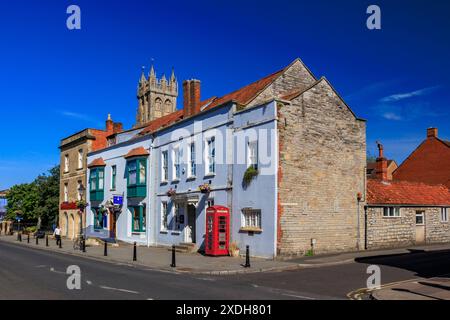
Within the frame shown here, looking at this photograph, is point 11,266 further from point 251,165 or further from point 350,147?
point 350,147

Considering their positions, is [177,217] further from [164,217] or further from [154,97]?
[154,97]

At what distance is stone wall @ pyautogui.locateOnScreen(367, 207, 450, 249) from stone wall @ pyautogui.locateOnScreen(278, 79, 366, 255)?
98 cm

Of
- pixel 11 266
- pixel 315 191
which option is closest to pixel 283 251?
pixel 315 191

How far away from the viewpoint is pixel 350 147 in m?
24.8

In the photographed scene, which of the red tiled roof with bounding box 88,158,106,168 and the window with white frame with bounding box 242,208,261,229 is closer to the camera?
the window with white frame with bounding box 242,208,261,229

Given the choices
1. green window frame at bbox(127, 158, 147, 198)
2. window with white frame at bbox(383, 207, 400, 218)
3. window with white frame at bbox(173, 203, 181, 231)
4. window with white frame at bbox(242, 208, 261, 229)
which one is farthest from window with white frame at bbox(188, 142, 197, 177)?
window with white frame at bbox(383, 207, 400, 218)

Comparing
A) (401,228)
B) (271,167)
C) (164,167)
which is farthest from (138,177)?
(401,228)

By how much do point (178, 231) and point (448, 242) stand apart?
17.4 metres

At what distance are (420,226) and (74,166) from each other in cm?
3052

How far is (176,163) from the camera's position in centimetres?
2892

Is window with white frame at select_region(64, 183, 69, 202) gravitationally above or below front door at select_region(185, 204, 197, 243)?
above

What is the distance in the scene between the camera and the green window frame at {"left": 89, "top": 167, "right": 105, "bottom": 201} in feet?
124

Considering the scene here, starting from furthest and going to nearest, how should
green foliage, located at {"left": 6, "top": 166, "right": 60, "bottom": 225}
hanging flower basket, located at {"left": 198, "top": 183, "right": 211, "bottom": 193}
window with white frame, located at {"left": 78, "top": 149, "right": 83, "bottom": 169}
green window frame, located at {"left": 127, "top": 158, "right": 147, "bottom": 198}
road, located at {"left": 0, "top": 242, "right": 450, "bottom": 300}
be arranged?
green foliage, located at {"left": 6, "top": 166, "right": 60, "bottom": 225}, window with white frame, located at {"left": 78, "top": 149, "right": 83, "bottom": 169}, green window frame, located at {"left": 127, "top": 158, "right": 147, "bottom": 198}, hanging flower basket, located at {"left": 198, "top": 183, "right": 211, "bottom": 193}, road, located at {"left": 0, "top": 242, "right": 450, "bottom": 300}

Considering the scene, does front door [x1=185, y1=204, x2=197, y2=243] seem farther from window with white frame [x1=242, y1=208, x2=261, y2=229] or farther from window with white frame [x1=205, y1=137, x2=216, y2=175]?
window with white frame [x1=242, y1=208, x2=261, y2=229]
